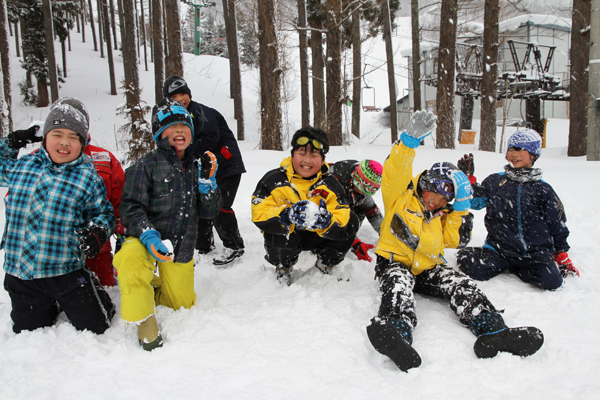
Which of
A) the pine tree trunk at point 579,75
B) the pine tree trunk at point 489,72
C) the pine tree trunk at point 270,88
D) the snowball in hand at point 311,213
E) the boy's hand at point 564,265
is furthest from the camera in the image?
the pine tree trunk at point 489,72

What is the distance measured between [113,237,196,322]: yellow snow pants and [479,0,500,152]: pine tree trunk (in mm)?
11702

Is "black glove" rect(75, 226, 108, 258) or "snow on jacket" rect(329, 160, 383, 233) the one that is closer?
"black glove" rect(75, 226, 108, 258)

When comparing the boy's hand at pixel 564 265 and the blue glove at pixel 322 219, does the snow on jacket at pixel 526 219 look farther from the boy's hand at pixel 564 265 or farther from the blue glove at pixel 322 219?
the blue glove at pixel 322 219

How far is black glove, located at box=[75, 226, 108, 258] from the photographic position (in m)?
2.15

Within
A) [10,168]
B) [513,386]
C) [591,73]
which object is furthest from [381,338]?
[591,73]

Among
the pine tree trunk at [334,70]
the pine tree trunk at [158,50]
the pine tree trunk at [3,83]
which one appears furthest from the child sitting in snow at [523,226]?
the pine tree trunk at [158,50]

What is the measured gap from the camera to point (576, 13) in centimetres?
868

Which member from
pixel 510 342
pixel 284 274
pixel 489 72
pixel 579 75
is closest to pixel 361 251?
pixel 284 274

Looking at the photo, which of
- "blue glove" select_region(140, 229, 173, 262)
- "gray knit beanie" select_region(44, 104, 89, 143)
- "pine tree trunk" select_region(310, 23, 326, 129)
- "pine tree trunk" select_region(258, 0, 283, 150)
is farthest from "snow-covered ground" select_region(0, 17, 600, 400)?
"pine tree trunk" select_region(310, 23, 326, 129)

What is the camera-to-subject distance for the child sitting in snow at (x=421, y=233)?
7.86 feet

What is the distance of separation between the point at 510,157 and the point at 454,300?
1.51 meters

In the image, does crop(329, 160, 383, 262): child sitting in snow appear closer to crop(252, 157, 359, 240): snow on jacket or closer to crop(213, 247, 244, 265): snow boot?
crop(252, 157, 359, 240): snow on jacket

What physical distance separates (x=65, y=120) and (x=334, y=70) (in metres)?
9.46

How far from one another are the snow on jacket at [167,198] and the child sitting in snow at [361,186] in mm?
1294
